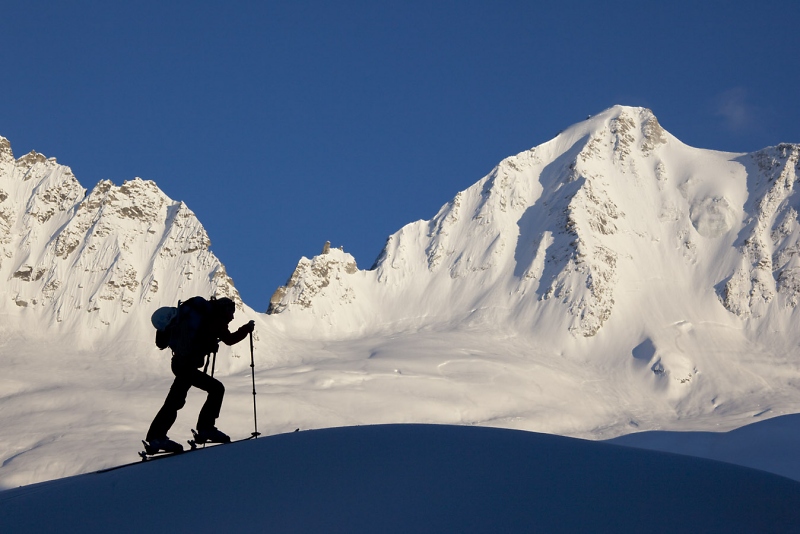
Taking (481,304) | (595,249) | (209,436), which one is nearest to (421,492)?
(209,436)

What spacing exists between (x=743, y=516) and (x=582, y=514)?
1.05 meters

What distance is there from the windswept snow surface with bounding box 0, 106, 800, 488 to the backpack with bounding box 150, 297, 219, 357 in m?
77.3

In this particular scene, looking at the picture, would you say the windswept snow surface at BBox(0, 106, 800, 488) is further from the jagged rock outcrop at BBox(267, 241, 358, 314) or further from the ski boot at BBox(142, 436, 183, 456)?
the ski boot at BBox(142, 436, 183, 456)

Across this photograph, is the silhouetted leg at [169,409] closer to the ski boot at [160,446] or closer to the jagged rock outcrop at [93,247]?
the ski boot at [160,446]

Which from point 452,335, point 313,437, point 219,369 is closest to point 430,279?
point 452,335

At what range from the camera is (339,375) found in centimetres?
11431

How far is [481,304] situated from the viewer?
151375 millimetres

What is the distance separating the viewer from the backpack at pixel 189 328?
28.2 feet

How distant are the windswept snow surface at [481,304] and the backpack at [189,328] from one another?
254 feet

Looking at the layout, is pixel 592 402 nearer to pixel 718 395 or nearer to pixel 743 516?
pixel 718 395

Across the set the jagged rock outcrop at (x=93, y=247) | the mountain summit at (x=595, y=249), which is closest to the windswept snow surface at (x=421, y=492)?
the jagged rock outcrop at (x=93, y=247)

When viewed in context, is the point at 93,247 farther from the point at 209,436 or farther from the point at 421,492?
the point at 421,492

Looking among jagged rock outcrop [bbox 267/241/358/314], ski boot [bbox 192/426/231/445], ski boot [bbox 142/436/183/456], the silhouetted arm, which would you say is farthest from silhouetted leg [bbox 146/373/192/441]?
jagged rock outcrop [bbox 267/241/358/314]

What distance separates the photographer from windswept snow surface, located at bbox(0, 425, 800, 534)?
5.85 m
